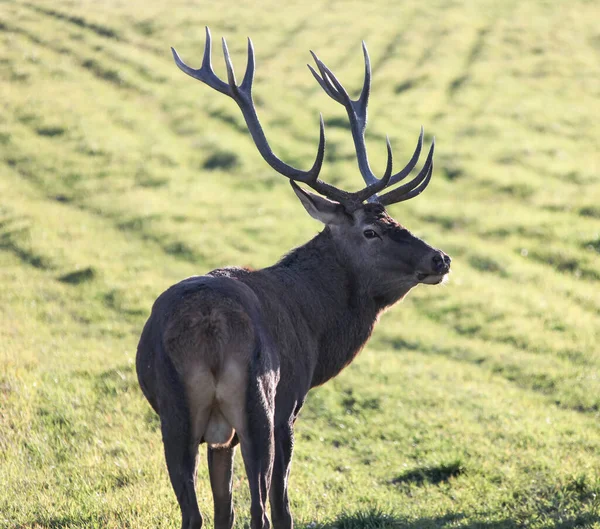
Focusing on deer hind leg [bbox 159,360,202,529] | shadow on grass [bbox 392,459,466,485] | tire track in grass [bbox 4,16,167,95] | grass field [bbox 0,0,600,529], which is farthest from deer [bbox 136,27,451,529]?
tire track in grass [bbox 4,16,167,95]

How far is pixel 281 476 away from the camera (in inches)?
216

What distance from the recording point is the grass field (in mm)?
7344

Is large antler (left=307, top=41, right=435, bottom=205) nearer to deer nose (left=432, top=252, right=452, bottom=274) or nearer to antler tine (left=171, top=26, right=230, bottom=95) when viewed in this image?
deer nose (left=432, top=252, right=452, bottom=274)

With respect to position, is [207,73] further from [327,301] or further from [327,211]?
[327,301]

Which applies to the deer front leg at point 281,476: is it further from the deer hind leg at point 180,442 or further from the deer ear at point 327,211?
the deer ear at point 327,211

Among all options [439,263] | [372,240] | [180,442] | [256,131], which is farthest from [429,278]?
[180,442]

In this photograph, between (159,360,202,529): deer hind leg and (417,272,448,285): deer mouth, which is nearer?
(159,360,202,529): deer hind leg

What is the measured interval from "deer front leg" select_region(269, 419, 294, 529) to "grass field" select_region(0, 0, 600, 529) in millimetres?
924

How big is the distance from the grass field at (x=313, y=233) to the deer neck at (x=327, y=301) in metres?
1.29

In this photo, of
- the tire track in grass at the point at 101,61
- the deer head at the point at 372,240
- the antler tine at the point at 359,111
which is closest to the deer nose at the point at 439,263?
the deer head at the point at 372,240

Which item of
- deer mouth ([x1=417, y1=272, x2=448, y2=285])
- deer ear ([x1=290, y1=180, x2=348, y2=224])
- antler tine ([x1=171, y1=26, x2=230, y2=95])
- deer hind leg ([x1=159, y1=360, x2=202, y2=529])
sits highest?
antler tine ([x1=171, y1=26, x2=230, y2=95])

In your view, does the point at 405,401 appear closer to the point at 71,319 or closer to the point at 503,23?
the point at 71,319

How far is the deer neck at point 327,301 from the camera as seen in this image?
6.28 meters

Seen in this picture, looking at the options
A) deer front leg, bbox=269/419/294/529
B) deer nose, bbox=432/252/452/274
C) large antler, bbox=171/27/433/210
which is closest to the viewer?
deer front leg, bbox=269/419/294/529
